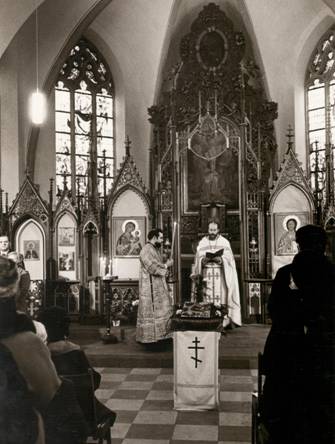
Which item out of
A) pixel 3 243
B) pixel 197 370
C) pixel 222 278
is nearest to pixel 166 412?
pixel 197 370

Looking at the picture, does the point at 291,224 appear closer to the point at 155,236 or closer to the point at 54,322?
the point at 155,236

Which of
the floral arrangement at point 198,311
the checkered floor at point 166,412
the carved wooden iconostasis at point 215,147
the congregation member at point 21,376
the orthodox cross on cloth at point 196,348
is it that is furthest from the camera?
the carved wooden iconostasis at point 215,147

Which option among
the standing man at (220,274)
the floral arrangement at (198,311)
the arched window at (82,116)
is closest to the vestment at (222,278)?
the standing man at (220,274)

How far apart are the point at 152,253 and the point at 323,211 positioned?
4361 millimetres

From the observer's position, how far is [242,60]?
15.4 metres

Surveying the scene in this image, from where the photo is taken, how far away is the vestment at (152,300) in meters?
8.67

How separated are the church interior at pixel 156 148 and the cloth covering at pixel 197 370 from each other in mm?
1014

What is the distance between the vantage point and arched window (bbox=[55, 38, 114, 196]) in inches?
592

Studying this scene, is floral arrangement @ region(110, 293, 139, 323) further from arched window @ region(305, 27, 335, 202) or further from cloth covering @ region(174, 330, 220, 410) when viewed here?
arched window @ region(305, 27, 335, 202)

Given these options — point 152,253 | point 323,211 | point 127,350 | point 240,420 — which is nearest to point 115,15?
point 323,211

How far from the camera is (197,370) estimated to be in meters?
6.00

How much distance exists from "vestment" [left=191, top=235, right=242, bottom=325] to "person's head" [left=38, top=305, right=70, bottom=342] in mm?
6690

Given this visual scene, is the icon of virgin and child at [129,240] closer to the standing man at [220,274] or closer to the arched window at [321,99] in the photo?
the standing man at [220,274]

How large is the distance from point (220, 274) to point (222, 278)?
0.28 ft
